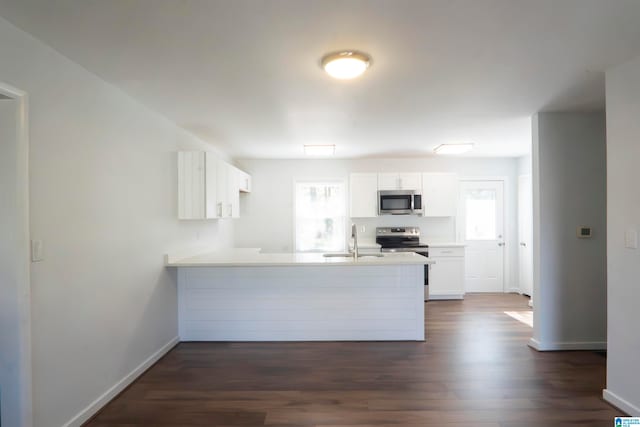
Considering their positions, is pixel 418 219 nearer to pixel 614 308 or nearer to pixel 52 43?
pixel 614 308

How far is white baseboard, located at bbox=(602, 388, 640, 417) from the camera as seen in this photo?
2152 millimetres

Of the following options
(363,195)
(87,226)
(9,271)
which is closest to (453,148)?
(363,195)

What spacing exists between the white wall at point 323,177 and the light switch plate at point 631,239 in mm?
3494

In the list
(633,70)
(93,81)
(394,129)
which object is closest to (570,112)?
(633,70)

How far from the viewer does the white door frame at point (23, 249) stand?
1723mm

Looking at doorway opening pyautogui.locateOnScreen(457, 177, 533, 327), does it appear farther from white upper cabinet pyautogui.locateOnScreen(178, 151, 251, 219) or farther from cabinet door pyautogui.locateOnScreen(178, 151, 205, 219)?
cabinet door pyautogui.locateOnScreen(178, 151, 205, 219)

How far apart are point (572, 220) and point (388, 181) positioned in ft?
8.91

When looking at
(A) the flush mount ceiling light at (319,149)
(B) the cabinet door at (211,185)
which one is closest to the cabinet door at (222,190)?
(B) the cabinet door at (211,185)

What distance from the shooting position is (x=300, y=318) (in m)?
3.57

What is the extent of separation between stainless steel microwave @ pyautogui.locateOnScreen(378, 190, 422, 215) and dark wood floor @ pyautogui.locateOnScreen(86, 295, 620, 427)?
2.28 metres

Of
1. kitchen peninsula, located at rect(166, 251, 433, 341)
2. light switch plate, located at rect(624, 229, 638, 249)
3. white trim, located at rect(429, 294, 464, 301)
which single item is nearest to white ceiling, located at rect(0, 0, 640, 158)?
light switch plate, located at rect(624, 229, 638, 249)

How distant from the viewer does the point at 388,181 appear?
5504mm

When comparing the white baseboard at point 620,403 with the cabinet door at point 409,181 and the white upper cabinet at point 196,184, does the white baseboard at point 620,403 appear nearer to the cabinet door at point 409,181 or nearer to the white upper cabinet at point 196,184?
the cabinet door at point 409,181

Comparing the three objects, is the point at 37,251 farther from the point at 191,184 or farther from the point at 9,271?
the point at 191,184
